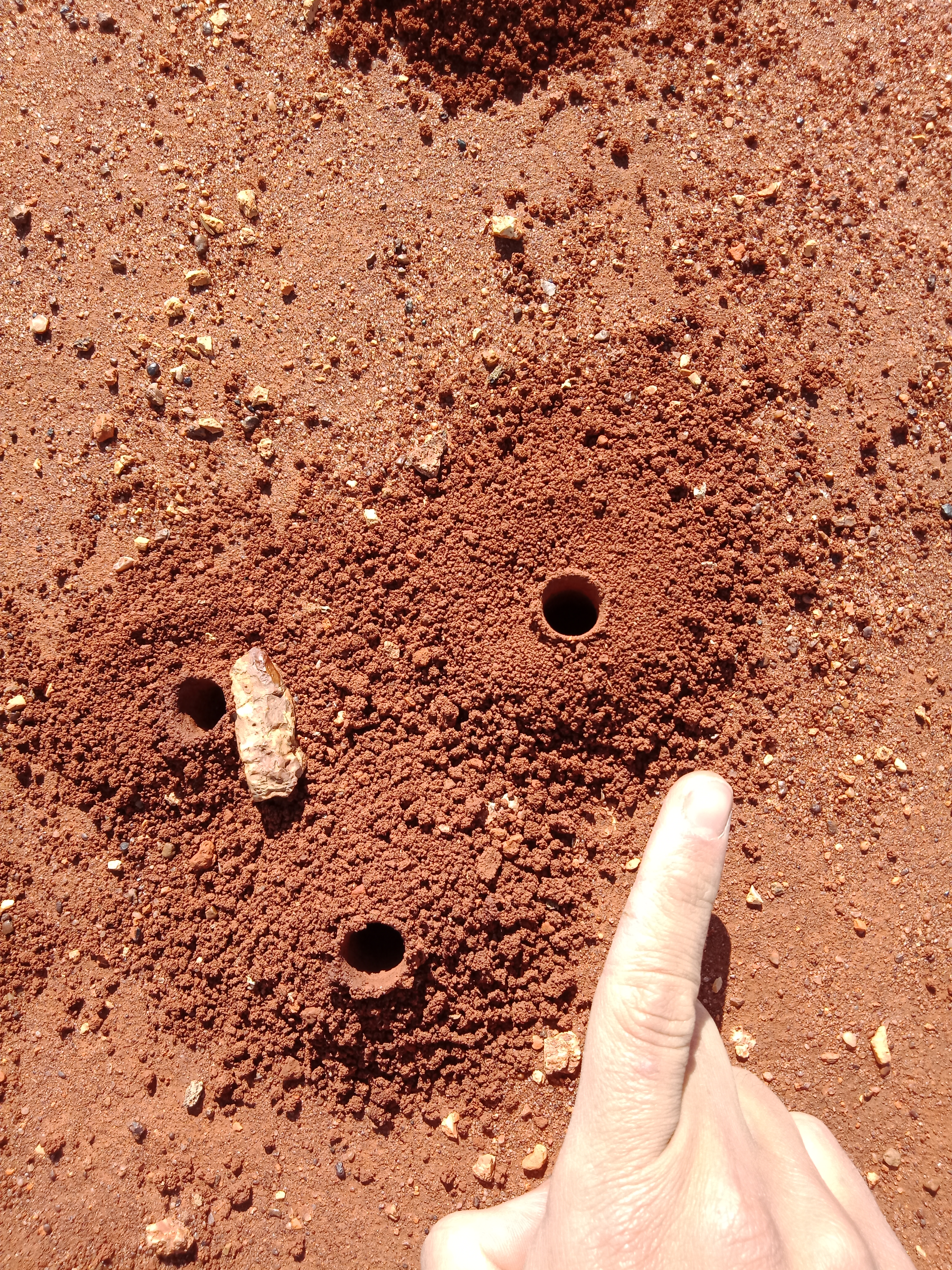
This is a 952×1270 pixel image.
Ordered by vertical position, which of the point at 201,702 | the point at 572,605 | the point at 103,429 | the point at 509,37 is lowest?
the point at 201,702

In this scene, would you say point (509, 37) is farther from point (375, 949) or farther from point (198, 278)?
point (375, 949)

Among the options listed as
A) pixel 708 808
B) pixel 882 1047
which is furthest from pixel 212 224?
pixel 882 1047

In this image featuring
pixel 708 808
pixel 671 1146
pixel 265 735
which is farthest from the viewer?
pixel 265 735

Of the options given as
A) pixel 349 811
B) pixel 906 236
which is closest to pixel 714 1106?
pixel 349 811

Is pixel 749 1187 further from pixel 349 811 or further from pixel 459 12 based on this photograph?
pixel 459 12

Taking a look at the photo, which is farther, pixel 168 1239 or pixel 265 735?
pixel 168 1239

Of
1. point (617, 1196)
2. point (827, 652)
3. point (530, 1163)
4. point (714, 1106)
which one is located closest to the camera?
point (617, 1196)

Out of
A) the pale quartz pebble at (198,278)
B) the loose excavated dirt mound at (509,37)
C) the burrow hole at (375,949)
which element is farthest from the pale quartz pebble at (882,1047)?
the pale quartz pebble at (198,278)

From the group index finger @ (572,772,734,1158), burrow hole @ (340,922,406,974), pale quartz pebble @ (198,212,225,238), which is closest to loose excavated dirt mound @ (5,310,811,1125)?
burrow hole @ (340,922,406,974)

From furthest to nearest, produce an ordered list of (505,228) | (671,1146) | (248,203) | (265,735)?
(248,203), (505,228), (265,735), (671,1146)
